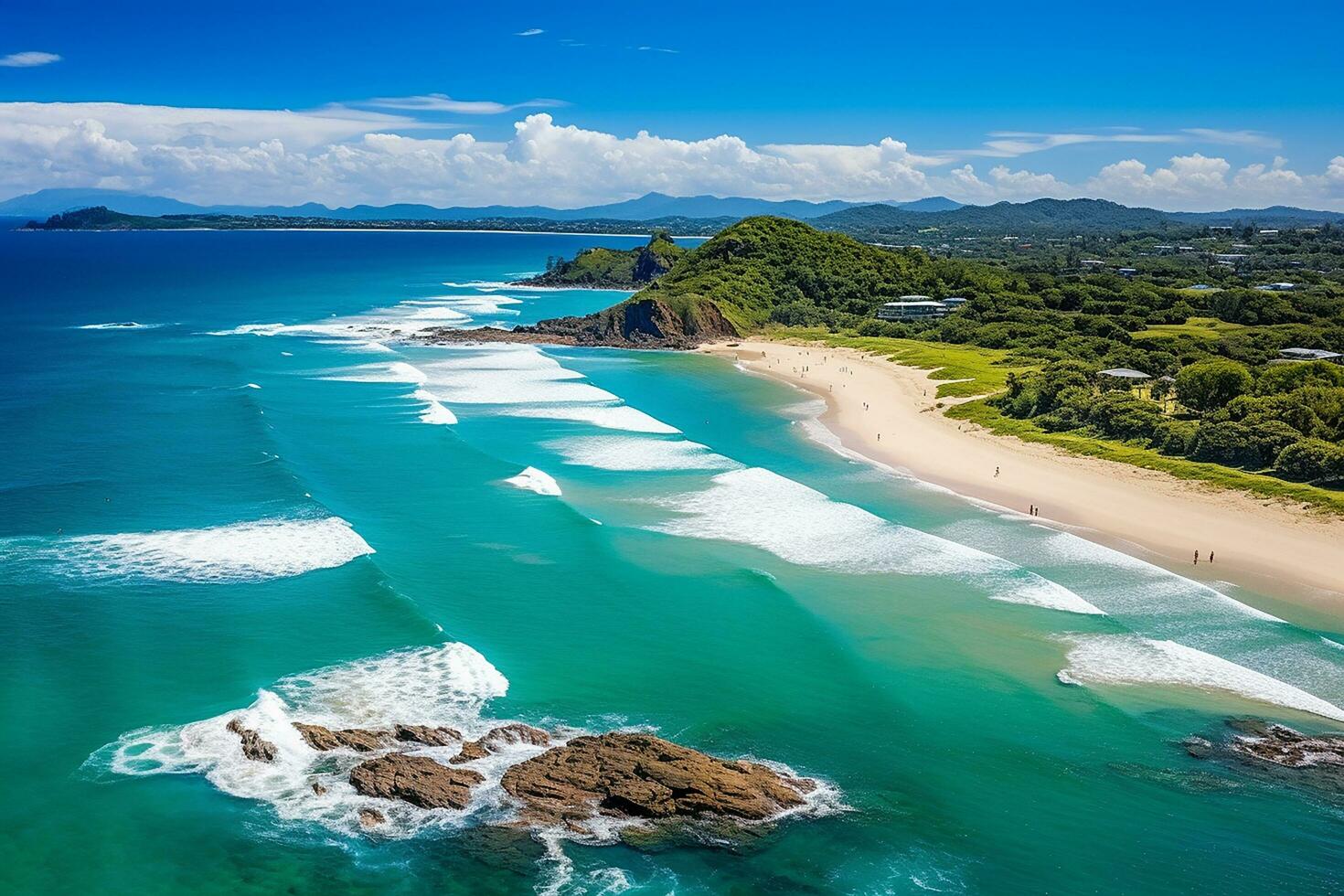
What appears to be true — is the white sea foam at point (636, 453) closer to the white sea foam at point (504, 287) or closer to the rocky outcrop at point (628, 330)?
the rocky outcrop at point (628, 330)

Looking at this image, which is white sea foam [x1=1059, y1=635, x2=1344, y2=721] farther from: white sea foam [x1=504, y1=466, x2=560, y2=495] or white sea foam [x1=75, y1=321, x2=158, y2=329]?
white sea foam [x1=75, y1=321, x2=158, y2=329]

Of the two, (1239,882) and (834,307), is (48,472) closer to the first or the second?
(1239,882)

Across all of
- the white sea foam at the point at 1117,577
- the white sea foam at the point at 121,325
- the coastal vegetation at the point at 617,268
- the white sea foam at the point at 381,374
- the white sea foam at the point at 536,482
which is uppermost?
the coastal vegetation at the point at 617,268

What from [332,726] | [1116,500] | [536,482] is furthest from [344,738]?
[1116,500]

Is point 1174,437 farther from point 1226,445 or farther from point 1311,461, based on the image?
point 1311,461

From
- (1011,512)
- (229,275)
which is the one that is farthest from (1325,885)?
(229,275)

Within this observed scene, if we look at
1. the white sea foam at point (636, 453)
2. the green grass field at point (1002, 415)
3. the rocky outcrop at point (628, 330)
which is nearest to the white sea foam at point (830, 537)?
the white sea foam at point (636, 453)
